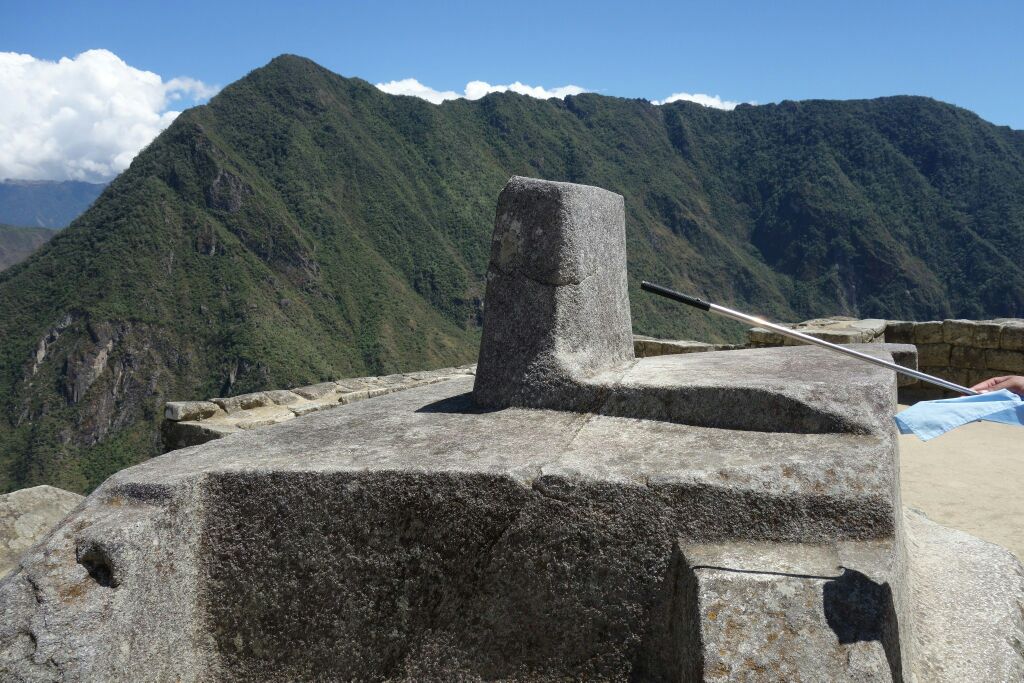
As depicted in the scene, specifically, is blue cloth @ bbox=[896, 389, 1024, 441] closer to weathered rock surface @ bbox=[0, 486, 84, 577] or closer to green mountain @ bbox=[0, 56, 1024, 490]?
weathered rock surface @ bbox=[0, 486, 84, 577]

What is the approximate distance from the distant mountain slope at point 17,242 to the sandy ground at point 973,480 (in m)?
155

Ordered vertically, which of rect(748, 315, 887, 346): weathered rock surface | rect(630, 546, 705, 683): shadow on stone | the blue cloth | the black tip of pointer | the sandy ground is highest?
the black tip of pointer

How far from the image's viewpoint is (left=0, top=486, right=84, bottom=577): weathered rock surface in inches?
148

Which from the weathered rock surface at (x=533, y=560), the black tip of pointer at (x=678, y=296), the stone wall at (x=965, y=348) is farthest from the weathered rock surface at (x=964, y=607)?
the stone wall at (x=965, y=348)

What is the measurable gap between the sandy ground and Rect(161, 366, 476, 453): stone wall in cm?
379

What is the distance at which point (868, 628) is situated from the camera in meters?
2.02

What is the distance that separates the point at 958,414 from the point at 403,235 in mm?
65442

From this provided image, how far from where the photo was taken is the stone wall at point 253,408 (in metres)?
6.88

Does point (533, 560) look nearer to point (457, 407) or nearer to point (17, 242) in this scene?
point (457, 407)

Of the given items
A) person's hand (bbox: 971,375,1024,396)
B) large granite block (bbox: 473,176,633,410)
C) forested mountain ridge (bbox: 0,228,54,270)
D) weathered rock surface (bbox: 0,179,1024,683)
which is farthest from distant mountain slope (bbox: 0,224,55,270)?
person's hand (bbox: 971,375,1024,396)

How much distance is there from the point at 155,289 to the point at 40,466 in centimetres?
1635

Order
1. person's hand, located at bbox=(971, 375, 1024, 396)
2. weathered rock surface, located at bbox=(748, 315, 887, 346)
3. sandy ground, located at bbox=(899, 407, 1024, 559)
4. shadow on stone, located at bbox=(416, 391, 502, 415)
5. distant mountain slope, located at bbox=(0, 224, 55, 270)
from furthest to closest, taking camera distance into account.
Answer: distant mountain slope, located at bbox=(0, 224, 55, 270) < weathered rock surface, located at bbox=(748, 315, 887, 346) < sandy ground, located at bbox=(899, 407, 1024, 559) < shadow on stone, located at bbox=(416, 391, 502, 415) < person's hand, located at bbox=(971, 375, 1024, 396)

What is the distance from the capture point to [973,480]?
5617 mm

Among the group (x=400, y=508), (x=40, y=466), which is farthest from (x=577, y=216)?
(x=40, y=466)
